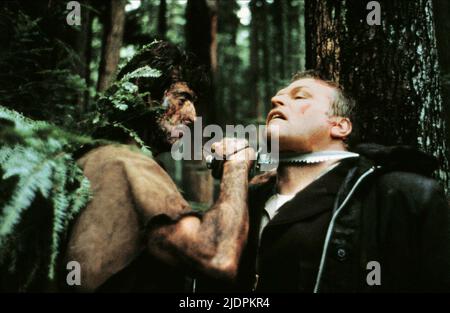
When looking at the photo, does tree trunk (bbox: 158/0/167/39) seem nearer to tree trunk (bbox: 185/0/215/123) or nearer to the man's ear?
tree trunk (bbox: 185/0/215/123)

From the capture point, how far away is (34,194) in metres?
1.68

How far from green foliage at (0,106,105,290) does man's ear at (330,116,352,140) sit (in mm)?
1653

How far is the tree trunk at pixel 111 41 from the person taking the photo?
4922mm

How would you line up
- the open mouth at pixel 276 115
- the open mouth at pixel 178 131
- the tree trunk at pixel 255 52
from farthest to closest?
the tree trunk at pixel 255 52
the open mouth at pixel 178 131
the open mouth at pixel 276 115

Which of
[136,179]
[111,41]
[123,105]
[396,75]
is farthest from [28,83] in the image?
[396,75]

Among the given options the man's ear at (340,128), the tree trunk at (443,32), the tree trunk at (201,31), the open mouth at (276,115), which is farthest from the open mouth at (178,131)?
the tree trunk at (201,31)

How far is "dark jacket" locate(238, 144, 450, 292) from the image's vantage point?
2008mm

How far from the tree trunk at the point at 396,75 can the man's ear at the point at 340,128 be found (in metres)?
0.15

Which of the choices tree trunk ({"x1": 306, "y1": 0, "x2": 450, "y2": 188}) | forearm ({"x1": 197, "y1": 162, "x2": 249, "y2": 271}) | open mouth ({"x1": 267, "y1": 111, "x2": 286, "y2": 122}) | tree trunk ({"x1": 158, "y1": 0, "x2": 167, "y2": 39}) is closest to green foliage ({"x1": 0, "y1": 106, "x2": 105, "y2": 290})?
forearm ({"x1": 197, "y1": 162, "x2": 249, "y2": 271})

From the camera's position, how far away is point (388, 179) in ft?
7.20

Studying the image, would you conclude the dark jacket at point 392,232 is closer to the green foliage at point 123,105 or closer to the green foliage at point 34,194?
the green foliage at point 123,105

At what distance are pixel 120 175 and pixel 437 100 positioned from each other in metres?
2.25

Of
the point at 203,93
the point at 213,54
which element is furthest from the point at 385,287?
the point at 213,54

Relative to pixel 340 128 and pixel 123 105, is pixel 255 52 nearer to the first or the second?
pixel 340 128
